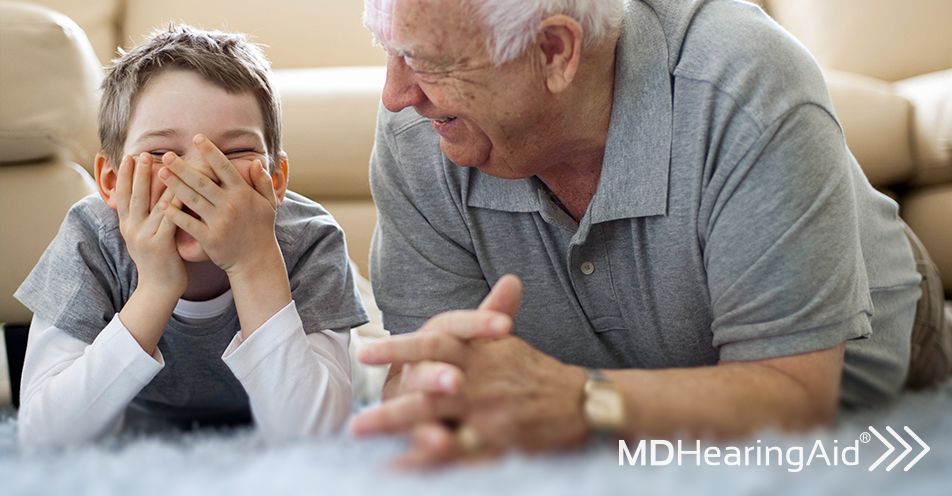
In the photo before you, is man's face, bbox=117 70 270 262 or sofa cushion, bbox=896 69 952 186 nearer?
man's face, bbox=117 70 270 262

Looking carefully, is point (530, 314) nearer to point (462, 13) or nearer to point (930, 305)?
point (462, 13)

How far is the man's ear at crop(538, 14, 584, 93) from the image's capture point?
40.1 inches

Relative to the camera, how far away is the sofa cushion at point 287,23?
2.47 m

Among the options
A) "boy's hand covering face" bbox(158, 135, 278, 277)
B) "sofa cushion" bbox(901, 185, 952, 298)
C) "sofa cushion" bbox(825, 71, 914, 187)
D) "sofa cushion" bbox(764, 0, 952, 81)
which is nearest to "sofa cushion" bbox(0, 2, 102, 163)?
"boy's hand covering face" bbox(158, 135, 278, 277)

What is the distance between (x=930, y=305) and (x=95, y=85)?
122cm

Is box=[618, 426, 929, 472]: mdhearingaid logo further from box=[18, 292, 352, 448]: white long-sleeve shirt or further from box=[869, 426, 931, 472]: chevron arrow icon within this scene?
box=[18, 292, 352, 448]: white long-sleeve shirt

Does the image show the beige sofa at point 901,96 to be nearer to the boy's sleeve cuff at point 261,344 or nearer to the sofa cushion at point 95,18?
the boy's sleeve cuff at point 261,344

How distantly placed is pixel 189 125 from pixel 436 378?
0.50 meters

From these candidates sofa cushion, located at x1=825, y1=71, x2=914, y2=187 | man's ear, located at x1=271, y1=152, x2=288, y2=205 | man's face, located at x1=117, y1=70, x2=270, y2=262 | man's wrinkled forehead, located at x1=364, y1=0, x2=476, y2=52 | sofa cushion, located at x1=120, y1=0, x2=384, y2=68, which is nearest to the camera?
man's wrinkled forehead, located at x1=364, y1=0, x2=476, y2=52

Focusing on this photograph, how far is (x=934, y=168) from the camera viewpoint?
1.92m

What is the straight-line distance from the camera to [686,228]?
3.40 feet

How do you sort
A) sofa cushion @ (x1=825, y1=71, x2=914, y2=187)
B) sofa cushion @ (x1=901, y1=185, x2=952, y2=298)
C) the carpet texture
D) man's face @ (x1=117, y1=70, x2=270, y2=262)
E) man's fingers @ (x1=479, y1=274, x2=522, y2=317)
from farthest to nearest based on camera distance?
sofa cushion @ (x1=825, y1=71, x2=914, y2=187), sofa cushion @ (x1=901, y1=185, x2=952, y2=298), man's face @ (x1=117, y1=70, x2=270, y2=262), man's fingers @ (x1=479, y1=274, x2=522, y2=317), the carpet texture

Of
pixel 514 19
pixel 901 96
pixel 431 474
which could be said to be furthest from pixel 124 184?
pixel 901 96

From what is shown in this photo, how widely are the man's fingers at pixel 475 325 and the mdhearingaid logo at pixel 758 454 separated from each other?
13cm
